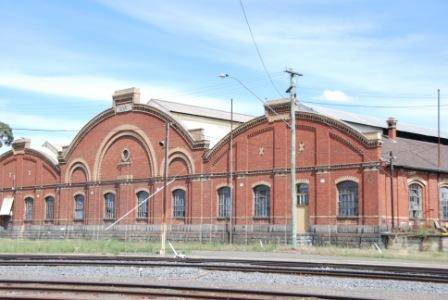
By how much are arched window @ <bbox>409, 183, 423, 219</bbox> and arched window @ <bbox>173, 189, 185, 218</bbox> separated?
609 inches

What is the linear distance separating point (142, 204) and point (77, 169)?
867cm

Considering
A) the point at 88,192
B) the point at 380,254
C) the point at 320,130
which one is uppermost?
the point at 320,130

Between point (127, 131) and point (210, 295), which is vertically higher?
point (127, 131)

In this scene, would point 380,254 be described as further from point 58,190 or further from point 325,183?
point 58,190

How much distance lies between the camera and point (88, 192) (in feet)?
176

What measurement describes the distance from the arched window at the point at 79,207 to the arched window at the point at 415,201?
26.7 meters

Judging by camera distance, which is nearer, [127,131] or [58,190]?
[127,131]

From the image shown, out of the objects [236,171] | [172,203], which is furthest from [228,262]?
[172,203]

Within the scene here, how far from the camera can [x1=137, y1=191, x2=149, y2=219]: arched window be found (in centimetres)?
4894

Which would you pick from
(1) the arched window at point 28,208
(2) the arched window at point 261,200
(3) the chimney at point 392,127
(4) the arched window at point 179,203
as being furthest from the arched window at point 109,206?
(3) the chimney at point 392,127

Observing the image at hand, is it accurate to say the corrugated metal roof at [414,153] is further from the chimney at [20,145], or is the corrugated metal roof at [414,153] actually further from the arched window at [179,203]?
the chimney at [20,145]

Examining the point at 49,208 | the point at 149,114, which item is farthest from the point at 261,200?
the point at 49,208

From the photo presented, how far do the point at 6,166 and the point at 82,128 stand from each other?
12.8 metres

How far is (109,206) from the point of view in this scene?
2057 inches
